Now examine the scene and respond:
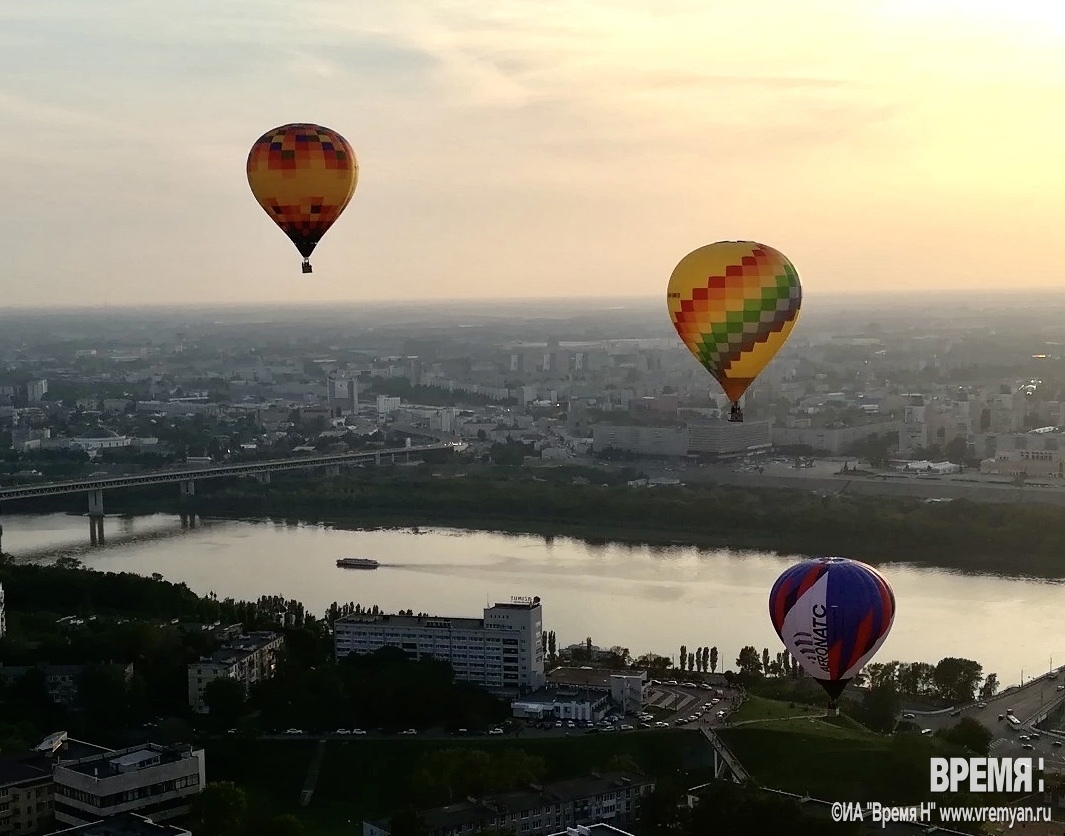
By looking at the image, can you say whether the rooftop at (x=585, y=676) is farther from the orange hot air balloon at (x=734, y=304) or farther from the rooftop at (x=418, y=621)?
→ the orange hot air balloon at (x=734, y=304)

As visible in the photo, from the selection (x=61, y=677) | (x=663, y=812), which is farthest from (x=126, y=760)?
(x=663, y=812)

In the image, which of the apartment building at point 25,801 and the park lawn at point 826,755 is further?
the park lawn at point 826,755

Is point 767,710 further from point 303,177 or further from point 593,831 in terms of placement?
point 303,177

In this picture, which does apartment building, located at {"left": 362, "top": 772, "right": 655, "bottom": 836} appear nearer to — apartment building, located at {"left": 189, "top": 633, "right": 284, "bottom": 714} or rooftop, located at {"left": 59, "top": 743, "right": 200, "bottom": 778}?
rooftop, located at {"left": 59, "top": 743, "right": 200, "bottom": 778}

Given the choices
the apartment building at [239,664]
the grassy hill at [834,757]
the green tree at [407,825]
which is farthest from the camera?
the apartment building at [239,664]

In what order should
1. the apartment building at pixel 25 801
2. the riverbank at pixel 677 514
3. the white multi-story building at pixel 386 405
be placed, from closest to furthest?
the apartment building at pixel 25 801, the riverbank at pixel 677 514, the white multi-story building at pixel 386 405

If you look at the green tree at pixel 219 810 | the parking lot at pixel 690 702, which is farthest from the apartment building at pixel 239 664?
the parking lot at pixel 690 702
